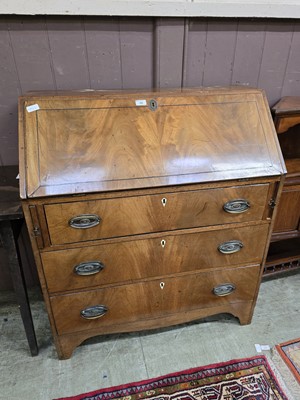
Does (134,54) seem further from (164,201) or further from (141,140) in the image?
(164,201)

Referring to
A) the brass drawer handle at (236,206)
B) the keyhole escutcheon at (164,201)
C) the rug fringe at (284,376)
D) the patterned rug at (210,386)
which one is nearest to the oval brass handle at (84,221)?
the keyhole escutcheon at (164,201)

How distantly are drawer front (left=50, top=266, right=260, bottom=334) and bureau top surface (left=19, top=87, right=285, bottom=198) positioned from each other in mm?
528

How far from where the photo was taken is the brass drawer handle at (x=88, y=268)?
45.8 inches

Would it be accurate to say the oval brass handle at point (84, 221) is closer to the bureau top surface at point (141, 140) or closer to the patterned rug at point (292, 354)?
the bureau top surface at point (141, 140)

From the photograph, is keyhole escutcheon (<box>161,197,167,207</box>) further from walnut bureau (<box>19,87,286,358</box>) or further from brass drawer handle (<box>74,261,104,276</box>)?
brass drawer handle (<box>74,261,104,276</box>)

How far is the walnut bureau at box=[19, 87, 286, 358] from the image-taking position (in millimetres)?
1033

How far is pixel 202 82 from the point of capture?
5.03 feet

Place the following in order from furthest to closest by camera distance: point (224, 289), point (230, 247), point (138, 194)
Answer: point (224, 289) → point (230, 247) → point (138, 194)

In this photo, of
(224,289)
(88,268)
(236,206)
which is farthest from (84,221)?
(224,289)

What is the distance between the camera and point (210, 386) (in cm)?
132

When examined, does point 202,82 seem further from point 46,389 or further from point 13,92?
point 46,389

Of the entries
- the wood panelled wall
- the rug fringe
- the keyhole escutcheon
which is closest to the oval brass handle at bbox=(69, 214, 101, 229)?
the keyhole escutcheon

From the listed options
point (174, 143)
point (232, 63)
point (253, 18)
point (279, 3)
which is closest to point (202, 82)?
point (232, 63)

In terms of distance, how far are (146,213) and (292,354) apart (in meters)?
1.13
